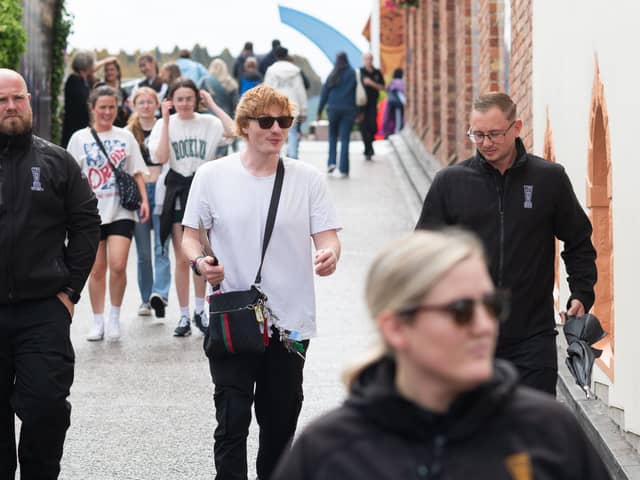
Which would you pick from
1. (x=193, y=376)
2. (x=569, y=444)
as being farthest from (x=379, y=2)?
(x=569, y=444)

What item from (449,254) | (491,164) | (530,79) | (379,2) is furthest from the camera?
(379,2)

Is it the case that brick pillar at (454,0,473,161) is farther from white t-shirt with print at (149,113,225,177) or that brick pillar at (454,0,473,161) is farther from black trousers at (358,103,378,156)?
white t-shirt with print at (149,113,225,177)

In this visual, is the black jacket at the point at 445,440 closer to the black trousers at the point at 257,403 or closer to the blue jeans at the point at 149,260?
the black trousers at the point at 257,403

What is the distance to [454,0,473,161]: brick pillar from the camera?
18219 millimetres

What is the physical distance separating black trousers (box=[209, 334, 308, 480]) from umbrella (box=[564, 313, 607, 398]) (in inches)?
44.1

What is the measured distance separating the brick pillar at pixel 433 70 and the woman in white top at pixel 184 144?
1191cm

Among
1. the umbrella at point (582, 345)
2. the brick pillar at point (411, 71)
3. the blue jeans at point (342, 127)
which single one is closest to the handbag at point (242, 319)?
the umbrella at point (582, 345)

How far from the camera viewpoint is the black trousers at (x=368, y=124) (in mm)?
25625

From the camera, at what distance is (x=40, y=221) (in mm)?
6012

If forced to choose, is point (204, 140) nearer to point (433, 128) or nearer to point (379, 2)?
point (433, 128)

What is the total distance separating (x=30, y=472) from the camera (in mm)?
6062

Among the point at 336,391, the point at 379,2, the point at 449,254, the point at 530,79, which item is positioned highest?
the point at 379,2

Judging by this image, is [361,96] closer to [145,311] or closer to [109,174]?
[145,311]

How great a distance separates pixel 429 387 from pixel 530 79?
9.45 meters
